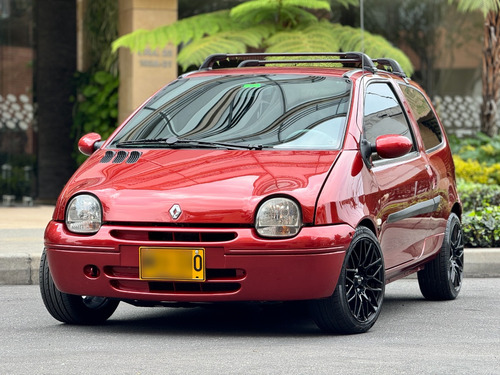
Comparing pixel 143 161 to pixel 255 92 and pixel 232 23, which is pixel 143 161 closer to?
pixel 255 92

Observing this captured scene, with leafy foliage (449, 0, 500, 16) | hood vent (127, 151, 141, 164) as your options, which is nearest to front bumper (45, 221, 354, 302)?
hood vent (127, 151, 141, 164)

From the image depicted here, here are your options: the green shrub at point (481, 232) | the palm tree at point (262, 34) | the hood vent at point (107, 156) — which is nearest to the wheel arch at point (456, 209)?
the green shrub at point (481, 232)

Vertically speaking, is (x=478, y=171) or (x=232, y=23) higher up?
(x=232, y=23)

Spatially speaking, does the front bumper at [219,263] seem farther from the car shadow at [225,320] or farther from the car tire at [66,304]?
the car tire at [66,304]

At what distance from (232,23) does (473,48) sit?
5.36 metres

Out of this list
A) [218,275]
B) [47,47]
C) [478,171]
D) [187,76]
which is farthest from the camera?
[47,47]

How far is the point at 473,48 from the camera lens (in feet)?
60.9

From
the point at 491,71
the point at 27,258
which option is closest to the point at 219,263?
the point at 27,258

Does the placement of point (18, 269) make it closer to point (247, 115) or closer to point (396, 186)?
point (247, 115)

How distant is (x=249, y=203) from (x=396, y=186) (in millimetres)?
1369

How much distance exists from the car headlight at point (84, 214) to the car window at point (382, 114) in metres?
1.69

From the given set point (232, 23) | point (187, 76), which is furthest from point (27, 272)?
point (232, 23)

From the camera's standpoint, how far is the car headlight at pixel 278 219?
233 inches

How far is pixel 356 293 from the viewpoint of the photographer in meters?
6.31
